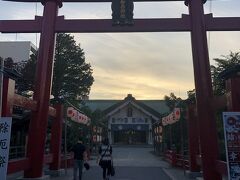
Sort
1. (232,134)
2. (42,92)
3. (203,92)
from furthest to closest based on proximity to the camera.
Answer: (42,92) → (203,92) → (232,134)

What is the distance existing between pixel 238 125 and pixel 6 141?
535cm

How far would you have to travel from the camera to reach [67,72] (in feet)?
115

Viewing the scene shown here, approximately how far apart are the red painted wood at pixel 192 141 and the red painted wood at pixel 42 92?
6.50 m

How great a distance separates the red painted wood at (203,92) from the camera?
1275 cm

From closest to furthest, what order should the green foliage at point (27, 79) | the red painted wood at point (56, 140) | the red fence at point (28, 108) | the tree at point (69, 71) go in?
the red fence at point (28, 108), the red painted wood at point (56, 140), the green foliage at point (27, 79), the tree at point (69, 71)

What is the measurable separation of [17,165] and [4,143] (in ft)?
10.6

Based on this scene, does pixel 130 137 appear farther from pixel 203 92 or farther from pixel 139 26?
pixel 203 92

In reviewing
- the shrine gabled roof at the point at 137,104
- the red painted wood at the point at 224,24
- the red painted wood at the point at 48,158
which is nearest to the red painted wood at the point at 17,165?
the red painted wood at the point at 48,158

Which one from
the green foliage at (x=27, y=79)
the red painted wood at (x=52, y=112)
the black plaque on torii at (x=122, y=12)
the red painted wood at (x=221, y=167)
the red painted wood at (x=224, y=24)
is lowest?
the red painted wood at (x=221, y=167)

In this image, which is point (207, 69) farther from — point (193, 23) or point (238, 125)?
point (238, 125)

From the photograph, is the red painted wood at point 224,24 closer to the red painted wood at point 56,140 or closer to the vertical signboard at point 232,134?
the vertical signboard at point 232,134

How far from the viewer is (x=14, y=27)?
1475 centimetres

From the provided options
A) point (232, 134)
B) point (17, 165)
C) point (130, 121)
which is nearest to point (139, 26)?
point (17, 165)

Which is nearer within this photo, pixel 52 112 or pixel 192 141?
pixel 52 112
